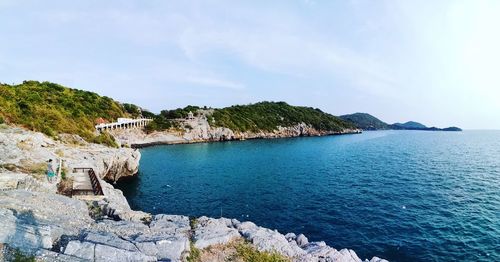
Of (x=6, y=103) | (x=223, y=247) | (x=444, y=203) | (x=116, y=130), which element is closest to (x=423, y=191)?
(x=444, y=203)

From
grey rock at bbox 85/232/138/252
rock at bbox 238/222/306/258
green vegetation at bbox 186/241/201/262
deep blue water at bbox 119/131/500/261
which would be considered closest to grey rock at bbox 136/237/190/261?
green vegetation at bbox 186/241/201/262

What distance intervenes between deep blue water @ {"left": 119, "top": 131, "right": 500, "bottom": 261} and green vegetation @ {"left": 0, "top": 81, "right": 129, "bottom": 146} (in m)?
16.1

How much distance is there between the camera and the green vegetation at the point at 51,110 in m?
52.7

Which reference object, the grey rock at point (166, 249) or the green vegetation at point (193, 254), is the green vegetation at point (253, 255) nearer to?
the green vegetation at point (193, 254)

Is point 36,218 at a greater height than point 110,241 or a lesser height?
greater

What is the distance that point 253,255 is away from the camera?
754 inches

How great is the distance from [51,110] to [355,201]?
199 ft

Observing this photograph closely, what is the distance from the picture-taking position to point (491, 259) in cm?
2762

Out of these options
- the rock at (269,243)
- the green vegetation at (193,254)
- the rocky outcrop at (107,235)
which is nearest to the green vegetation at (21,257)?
the rocky outcrop at (107,235)

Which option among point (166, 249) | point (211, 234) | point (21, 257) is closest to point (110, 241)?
point (166, 249)

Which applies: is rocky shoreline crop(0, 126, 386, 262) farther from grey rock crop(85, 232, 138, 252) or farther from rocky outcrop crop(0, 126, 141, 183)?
rocky outcrop crop(0, 126, 141, 183)

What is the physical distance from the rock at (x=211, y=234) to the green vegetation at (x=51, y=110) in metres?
42.4

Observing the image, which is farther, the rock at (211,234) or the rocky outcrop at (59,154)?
the rocky outcrop at (59,154)

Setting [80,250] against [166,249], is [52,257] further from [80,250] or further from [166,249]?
[166,249]
